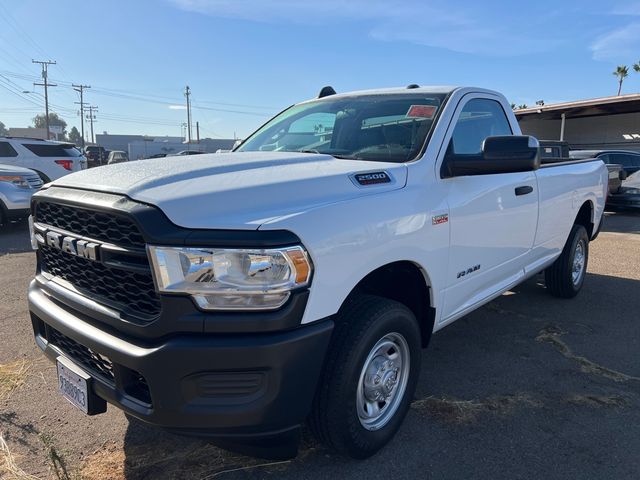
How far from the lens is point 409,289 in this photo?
2969mm

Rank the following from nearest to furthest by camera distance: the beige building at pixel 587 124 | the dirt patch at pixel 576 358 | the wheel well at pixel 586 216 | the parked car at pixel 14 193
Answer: the dirt patch at pixel 576 358 → the wheel well at pixel 586 216 → the parked car at pixel 14 193 → the beige building at pixel 587 124

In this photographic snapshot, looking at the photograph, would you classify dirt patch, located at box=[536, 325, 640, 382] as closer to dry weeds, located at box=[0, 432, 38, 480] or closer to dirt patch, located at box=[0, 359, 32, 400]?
dry weeds, located at box=[0, 432, 38, 480]

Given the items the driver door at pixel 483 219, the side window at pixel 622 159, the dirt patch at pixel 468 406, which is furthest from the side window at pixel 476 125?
the side window at pixel 622 159

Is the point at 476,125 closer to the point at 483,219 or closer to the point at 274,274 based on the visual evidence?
the point at 483,219

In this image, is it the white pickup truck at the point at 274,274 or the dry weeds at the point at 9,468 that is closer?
the white pickup truck at the point at 274,274

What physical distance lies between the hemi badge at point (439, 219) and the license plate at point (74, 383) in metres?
1.90

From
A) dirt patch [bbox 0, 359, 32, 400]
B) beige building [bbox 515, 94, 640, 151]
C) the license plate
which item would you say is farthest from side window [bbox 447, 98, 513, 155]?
beige building [bbox 515, 94, 640, 151]

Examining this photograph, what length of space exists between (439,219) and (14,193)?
9.61 m

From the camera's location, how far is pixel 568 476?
2488mm

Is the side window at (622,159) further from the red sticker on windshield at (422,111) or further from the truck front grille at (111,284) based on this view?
the truck front grille at (111,284)

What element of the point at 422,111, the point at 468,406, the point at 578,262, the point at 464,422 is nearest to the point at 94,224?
the point at 422,111

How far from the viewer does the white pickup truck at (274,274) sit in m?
1.92

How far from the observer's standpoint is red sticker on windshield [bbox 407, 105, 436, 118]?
126 inches

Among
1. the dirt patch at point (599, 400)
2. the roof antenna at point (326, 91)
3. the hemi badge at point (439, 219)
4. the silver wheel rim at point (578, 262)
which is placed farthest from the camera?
the silver wheel rim at point (578, 262)
